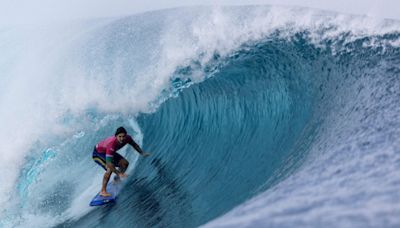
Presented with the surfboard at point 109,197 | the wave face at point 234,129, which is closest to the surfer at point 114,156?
the surfboard at point 109,197

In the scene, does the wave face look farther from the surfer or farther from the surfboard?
the surfer

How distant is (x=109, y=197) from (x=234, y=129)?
2.14 m

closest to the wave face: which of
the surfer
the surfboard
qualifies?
the surfboard

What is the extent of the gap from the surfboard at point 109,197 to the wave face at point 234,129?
113 millimetres

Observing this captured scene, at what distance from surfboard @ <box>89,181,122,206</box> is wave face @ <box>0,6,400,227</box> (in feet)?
0.37

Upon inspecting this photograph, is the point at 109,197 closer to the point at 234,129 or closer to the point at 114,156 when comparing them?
the point at 114,156

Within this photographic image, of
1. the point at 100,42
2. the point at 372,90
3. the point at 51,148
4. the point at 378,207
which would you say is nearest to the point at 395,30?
the point at 372,90

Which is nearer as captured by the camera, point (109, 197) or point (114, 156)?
point (109, 197)

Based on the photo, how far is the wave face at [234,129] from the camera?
4180mm

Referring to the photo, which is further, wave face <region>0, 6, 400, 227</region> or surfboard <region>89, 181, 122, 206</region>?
surfboard <region>89, 181, 122, 206</region>

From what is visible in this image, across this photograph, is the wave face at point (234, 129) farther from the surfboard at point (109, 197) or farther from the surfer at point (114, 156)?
the surfer at point (114, 156)

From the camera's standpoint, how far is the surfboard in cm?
690

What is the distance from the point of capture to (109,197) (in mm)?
6926

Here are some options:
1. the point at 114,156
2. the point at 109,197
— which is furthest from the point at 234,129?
→ the point at 109,197
